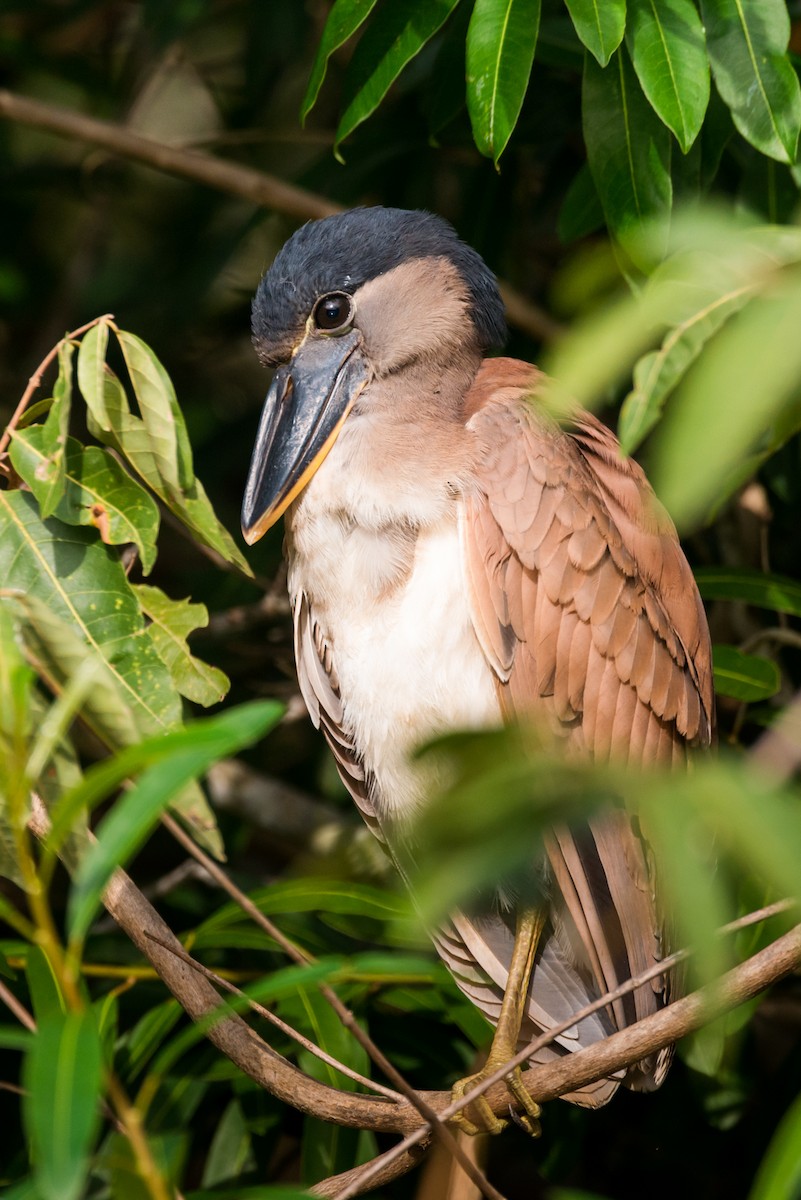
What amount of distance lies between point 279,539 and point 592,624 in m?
1.15

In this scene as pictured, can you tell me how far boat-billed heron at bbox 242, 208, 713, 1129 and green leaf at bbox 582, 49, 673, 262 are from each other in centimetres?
36

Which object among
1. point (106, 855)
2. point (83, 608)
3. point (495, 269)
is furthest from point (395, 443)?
point (106, 855)

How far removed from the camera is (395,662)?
2.22 meters

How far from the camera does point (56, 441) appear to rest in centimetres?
175

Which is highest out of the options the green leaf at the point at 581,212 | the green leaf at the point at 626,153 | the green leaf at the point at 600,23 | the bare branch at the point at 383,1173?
the green leaf at the point at 600,23

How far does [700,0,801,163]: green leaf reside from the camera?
1895mm

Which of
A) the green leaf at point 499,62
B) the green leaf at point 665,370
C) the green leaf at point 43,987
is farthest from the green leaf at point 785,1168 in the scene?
the green leaf at point 499,62

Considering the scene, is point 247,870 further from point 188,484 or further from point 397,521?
point 188,484

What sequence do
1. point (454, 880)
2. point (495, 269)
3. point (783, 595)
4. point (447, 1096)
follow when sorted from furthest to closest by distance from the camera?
point (495, 269), point (783, 595), point (447, 1096), point (454, 880)

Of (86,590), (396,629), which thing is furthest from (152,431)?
(396,629)

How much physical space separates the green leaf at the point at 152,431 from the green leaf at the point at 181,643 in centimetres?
15

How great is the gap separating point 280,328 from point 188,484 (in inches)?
26.1

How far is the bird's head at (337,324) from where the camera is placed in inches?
92.1

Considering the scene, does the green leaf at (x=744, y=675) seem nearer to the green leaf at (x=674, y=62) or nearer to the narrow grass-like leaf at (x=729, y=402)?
the green leaf at (x=674, y=62)
